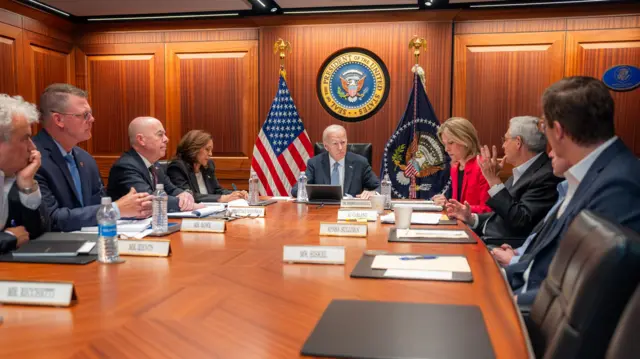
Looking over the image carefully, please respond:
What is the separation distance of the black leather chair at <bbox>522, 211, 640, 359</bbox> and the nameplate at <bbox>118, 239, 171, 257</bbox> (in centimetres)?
117

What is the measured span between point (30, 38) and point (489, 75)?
4.87 m

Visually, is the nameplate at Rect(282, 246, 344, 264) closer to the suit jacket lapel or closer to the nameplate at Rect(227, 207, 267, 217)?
the nameplate at Rect(227, 207, 267, 217)

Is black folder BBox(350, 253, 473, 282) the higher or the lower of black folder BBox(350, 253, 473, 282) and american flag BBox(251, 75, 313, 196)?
the lower

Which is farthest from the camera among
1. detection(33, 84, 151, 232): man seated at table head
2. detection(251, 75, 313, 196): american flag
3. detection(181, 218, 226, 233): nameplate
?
detection(251, 75, 313, 196): american flag

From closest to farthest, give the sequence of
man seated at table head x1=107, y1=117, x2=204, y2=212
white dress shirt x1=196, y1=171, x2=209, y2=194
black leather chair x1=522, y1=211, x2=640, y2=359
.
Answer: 1. black leather chair x1=522, y1=211, x2=640, y2=359
2. man seated at table head x1=107, y1=117, x2=204, y2=212
3. white dress shirt x1=196, y1=171, x2=209, y2=194

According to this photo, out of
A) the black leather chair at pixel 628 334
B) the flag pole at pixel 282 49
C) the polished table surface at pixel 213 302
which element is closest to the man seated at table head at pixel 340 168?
the flag pole at pixel 282 49

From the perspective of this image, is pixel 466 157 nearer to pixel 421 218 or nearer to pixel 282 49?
pixel 421 218

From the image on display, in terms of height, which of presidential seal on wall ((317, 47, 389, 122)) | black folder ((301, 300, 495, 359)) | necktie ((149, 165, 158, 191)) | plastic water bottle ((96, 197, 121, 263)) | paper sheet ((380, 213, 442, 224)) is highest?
presidential seal on wall ((317, 47, 389, 122))

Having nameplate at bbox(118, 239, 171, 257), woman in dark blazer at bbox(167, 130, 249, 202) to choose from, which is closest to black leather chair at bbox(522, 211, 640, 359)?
nameplate at bbox(118, 239, 171, 257)

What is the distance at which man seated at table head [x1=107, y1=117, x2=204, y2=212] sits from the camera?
10.2 feet

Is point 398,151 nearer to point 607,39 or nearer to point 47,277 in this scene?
point 607,39

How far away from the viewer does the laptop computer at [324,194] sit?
3.44 m

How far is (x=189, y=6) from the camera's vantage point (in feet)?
17.8

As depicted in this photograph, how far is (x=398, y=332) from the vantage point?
0.96 m
